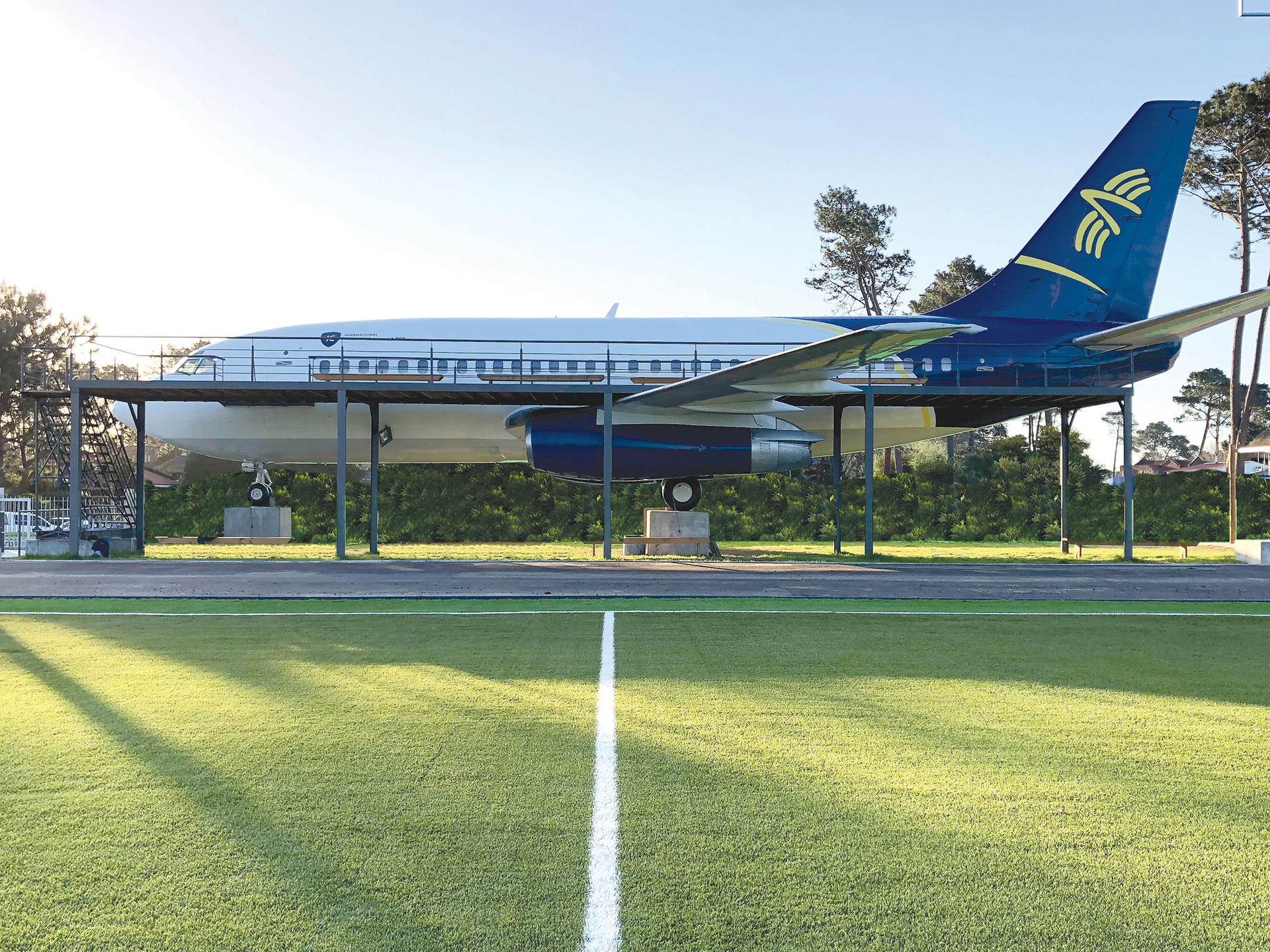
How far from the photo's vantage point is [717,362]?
68.3ft

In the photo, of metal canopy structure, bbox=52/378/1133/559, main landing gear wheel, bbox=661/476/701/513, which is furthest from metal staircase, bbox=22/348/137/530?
main landing gear wheel, bbox=661/476/701/513

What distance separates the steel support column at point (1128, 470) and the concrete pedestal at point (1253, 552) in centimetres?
189

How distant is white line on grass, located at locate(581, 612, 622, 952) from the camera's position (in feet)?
8.45

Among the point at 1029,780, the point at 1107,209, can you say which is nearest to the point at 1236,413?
the point at 1107,209

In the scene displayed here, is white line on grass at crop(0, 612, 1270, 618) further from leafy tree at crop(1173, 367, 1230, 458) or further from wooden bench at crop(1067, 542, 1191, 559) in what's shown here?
leafy tree at crop(1173, 367, 1230, 458)

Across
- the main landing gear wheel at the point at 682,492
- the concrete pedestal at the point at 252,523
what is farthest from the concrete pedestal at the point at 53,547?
the main landing gear wheel at the point at 682,492

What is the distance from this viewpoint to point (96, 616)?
952cm

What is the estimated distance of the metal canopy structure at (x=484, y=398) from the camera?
1839cm

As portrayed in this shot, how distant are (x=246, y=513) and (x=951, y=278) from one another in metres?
33.9

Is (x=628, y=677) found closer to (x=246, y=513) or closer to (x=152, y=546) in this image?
(x=246, y=513)

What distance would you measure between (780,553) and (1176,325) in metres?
9.06

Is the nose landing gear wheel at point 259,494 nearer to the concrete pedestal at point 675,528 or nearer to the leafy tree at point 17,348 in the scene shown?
the concrete pedestal at point 675,528

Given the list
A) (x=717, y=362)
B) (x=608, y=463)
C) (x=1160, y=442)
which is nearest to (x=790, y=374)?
(x=717, y=362)

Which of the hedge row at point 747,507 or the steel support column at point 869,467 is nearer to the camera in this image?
the steel support column at point 869,467
